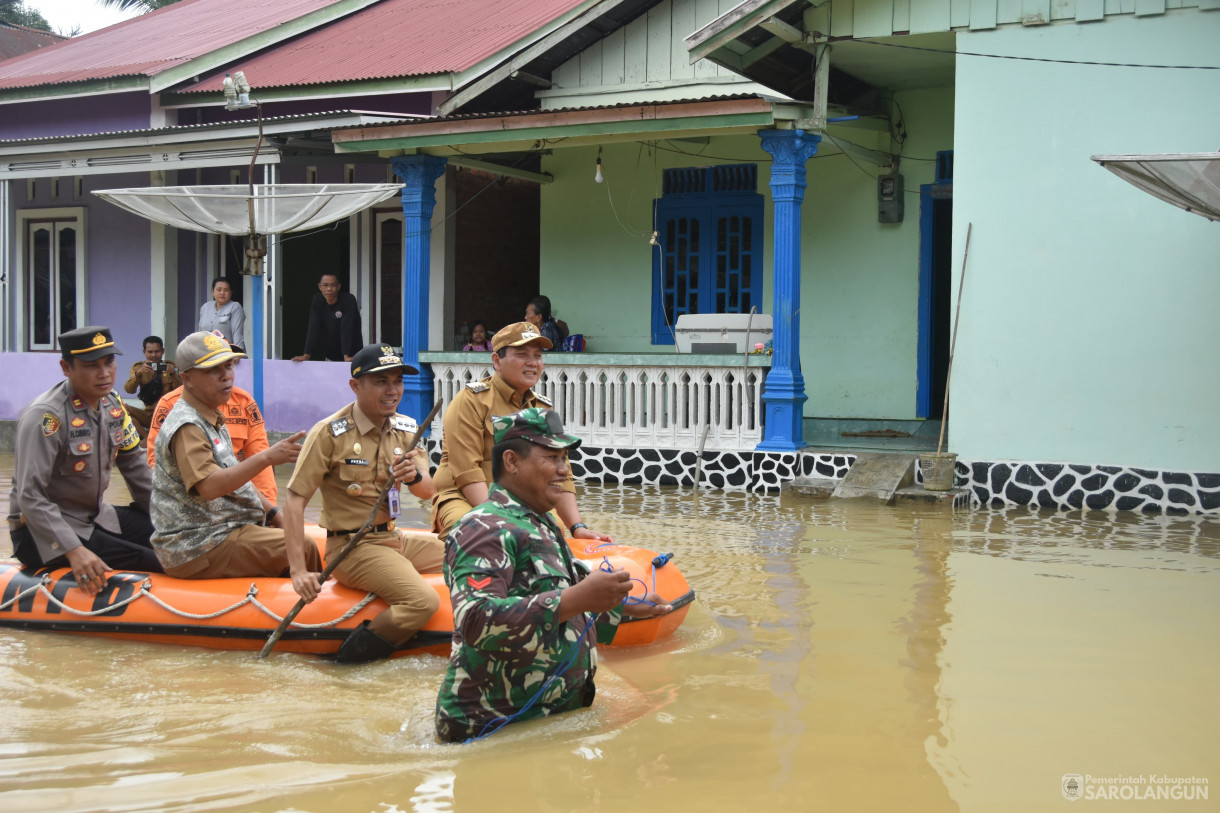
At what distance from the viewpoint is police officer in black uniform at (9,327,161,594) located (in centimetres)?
611

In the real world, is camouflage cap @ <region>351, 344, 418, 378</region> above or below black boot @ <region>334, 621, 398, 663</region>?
above

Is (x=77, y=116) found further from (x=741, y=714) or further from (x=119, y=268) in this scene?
(x=741, y=714)

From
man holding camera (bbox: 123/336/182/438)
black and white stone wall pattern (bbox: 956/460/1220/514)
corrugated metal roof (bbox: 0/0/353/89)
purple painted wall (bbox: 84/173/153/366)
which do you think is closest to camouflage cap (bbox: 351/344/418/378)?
black and white stone wall pattern (bbox: 956/460/1220/514)

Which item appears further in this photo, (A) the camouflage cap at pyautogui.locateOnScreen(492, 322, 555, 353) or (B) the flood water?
(A) the camouflage cap at pyautogui.locateOnScreen(492, 322, 555, 353)

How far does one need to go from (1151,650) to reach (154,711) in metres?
4.56

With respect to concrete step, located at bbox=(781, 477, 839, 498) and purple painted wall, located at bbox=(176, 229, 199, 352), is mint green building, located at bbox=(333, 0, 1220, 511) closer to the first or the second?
concrete step, located at bbox=(781, 477, 839, 498)

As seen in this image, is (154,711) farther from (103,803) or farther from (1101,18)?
(1101,18)

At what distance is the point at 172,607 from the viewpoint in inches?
242

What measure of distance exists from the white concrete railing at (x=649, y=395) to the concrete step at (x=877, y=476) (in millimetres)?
1156

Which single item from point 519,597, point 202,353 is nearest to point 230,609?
point 202,353

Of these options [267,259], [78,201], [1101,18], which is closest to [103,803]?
[1101,18]

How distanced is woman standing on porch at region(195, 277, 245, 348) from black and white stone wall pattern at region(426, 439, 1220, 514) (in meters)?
4.94

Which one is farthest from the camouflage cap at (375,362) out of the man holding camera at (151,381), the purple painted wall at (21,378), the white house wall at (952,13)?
the purple painted wall at (21,378)

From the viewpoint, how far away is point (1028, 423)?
11102 mm
